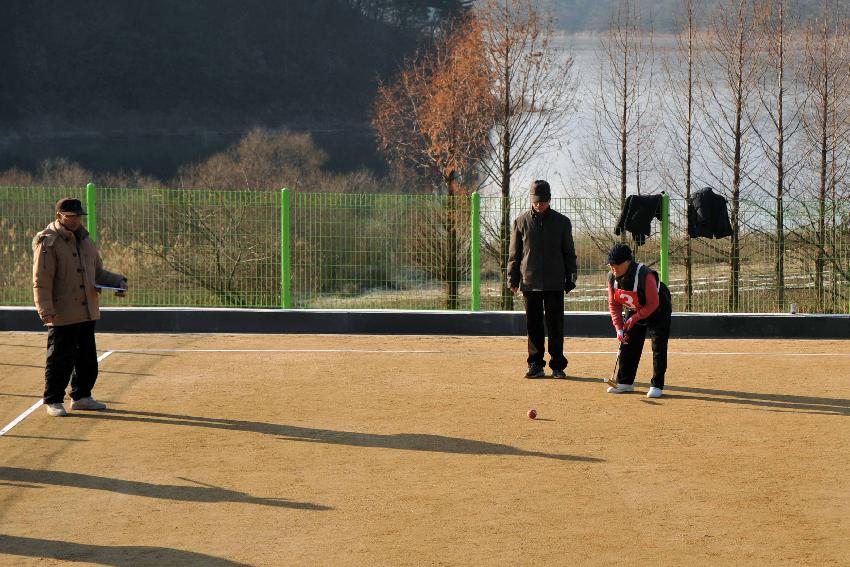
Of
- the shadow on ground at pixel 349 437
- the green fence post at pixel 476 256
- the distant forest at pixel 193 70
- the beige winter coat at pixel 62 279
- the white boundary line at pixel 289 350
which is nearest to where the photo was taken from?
the shadow on ground at pixel 349 437

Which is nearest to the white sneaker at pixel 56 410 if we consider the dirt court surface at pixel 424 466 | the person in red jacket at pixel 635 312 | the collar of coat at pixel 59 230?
the dirt court surface at pixel 424 466

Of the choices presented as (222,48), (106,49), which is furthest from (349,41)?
(106,49)

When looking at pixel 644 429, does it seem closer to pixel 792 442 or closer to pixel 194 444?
pixel 792 442

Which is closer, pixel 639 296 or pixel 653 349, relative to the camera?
pixel 639 296

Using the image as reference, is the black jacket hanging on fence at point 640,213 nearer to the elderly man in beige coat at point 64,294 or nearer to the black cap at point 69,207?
the elderly man in beige coat at point 64,294

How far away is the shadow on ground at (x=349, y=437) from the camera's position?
29.0 ft

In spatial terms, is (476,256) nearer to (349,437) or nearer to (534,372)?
(534,372)

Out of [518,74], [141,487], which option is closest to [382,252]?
[141,487]

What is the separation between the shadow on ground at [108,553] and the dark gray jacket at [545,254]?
647 centimetres

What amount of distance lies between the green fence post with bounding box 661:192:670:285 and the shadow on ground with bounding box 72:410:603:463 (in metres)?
8.21

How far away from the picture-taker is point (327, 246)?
1712 centimetres

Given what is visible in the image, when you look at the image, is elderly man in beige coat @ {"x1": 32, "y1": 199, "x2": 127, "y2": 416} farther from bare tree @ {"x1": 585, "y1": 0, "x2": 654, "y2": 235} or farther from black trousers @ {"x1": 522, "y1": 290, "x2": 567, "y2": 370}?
bare tree @ {"x1": 585, "y1": 0, "x2": 654, "y2": 235}

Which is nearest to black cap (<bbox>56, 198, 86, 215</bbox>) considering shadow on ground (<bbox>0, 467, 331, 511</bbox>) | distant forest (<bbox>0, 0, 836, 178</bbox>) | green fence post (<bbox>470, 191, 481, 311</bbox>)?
shadow on ground (<bbox>0, 467, 331, 511</bbox>)

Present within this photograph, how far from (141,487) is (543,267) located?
18.3 ft
